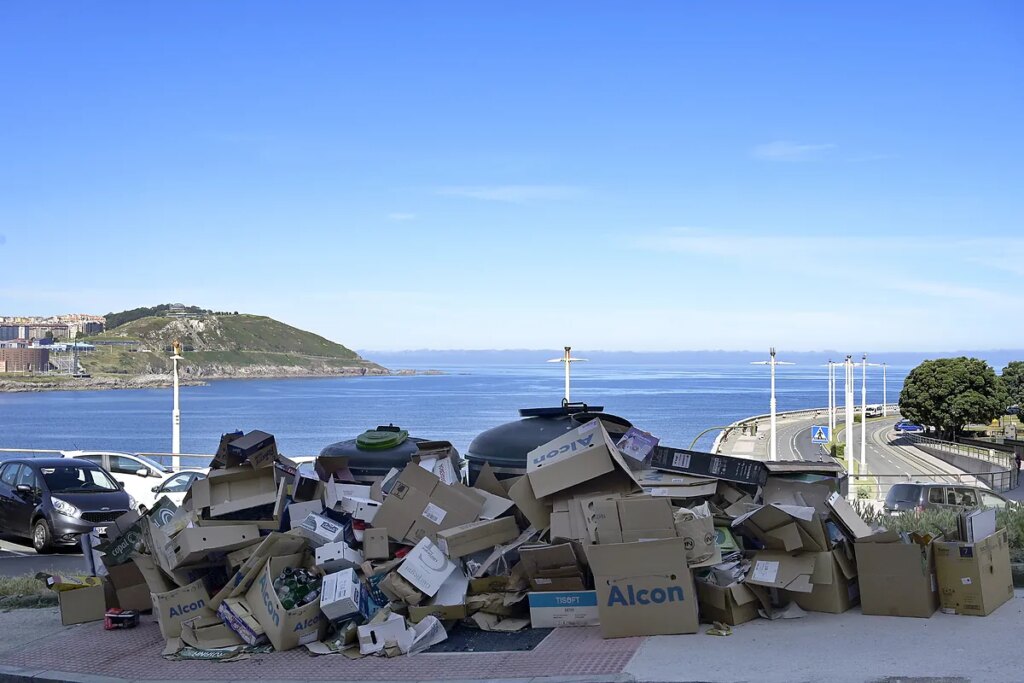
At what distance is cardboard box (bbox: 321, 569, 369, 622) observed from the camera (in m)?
7.58

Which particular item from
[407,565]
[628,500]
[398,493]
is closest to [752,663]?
[628,500]

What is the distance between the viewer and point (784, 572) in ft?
24.8

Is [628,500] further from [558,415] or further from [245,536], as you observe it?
[558,415]

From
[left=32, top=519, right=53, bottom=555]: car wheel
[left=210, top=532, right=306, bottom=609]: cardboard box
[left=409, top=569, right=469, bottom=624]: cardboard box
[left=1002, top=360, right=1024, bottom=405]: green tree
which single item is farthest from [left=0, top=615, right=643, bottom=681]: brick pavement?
[left=1002, top=360, right=1024, bottom=405]: green tree

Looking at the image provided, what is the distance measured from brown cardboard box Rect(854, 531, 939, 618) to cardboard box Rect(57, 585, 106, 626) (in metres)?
6.42

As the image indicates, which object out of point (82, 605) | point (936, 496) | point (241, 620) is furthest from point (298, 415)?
point (241, 620)

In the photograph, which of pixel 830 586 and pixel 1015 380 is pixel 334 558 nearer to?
pixel 830 586

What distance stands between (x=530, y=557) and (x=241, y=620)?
7.45 ft

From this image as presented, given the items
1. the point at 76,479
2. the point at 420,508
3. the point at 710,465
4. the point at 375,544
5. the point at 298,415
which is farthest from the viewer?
the point at 298,415

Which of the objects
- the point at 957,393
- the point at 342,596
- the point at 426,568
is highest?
the point at 426,568

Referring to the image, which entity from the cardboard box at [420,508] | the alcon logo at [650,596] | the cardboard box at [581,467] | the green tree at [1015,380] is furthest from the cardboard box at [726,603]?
the green tree at [1015,380]

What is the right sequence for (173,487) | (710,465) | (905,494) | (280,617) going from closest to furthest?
(280,617) → (710,465) → (173,487) → (905,494)

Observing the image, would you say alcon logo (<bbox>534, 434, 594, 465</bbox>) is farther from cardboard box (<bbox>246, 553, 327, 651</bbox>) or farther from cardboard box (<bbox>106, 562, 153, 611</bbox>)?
cardboard box (<bbox>106, 562, 153, 611</bbox>)

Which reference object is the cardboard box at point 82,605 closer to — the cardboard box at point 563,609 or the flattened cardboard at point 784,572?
the cardboard box at point 563,609
